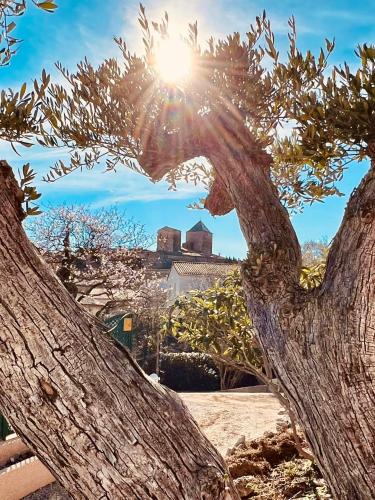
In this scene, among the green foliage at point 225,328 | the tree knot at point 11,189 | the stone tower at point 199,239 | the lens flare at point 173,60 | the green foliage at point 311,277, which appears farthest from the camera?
the stone tower at point 199,239

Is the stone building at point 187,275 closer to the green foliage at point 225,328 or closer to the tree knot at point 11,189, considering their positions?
the green foliage at point 225,328

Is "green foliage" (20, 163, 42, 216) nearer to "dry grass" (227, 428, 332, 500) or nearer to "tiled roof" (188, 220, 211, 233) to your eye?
"dry grass" (227, 428, 332, 500)

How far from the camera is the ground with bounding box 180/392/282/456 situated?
721 cm

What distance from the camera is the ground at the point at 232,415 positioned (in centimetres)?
721

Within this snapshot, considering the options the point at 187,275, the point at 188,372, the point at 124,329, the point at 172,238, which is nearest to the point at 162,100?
the point at 124,329

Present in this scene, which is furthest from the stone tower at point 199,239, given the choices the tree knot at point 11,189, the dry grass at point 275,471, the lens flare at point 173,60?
the tree knot at point 11,189

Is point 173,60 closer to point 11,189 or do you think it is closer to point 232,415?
point 11,189

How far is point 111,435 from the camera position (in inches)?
84.0

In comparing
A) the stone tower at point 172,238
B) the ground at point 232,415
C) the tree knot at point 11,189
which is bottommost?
the ground at point 232,415

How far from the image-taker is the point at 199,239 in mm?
55938

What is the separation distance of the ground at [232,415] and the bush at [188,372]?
6.18 meters

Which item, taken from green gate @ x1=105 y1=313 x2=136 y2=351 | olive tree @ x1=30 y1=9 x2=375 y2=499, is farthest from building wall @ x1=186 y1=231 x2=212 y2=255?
olive tree @ x1=30 y1=9 x2=375 y2=499

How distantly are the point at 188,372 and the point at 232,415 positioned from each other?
9326mm

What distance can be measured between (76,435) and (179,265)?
34.1m
